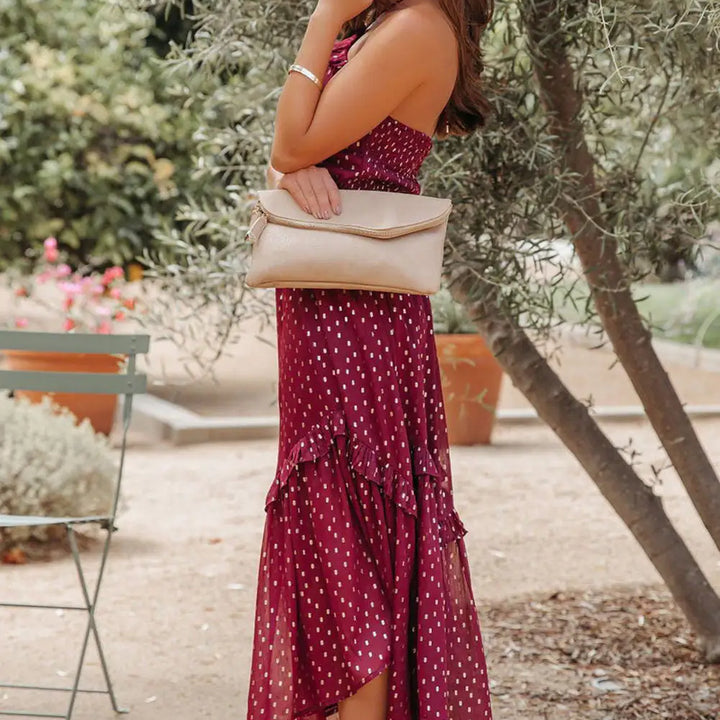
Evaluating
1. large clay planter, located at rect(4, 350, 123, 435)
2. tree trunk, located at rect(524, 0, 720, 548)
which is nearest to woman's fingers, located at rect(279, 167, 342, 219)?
tree trunk, located at rect(524, 0, 720, 548)

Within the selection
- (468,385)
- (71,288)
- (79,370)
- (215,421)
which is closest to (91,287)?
(71,288)

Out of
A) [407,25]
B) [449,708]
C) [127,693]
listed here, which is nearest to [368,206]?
[407,25]

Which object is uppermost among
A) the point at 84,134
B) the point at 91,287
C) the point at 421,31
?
the point at 84,134

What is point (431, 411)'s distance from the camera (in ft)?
9.80

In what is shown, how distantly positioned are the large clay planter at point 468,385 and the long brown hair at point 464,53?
18.5 feet

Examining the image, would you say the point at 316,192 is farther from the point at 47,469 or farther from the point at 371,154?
the point at 47,469

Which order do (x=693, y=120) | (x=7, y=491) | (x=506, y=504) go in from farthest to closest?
(x=506, y=504) → (x=7, y=491) → (x=693, y=120)

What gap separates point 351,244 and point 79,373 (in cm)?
145

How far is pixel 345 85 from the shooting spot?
265 cm

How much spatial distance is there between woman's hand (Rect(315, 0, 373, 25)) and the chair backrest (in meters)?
1.42

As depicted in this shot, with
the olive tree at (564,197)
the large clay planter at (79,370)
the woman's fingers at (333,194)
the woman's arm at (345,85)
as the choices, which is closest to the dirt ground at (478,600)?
the olive tree at (564,197)

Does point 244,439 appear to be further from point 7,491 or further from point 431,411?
point 431,411

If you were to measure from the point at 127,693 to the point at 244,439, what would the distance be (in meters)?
5.00

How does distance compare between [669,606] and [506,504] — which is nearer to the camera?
[669,606]
